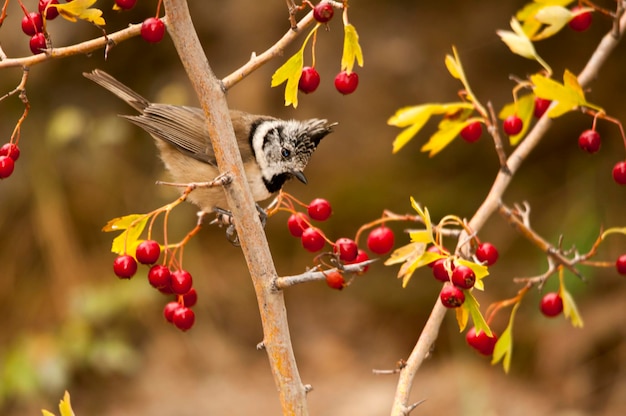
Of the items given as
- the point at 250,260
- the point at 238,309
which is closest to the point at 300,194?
the point at 238,309

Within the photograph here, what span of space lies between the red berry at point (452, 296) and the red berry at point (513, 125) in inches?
28.3

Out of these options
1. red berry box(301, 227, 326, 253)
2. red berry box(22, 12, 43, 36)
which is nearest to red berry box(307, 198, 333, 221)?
red berry box(301, 227, 326, 253)

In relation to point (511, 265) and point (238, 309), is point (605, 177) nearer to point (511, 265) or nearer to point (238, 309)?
point (511, 265)

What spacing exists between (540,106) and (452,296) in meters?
0.96

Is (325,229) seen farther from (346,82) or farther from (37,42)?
(37,42)

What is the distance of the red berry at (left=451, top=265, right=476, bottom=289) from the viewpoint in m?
1.60

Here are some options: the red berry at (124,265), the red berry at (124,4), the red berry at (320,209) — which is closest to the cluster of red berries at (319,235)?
the red berry at (320,209)

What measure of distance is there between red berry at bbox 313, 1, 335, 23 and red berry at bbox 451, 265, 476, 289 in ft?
1.85

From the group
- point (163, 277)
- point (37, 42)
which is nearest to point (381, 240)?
point (163, 277)

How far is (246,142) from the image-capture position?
3.14m

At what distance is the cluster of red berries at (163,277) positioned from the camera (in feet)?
5.79

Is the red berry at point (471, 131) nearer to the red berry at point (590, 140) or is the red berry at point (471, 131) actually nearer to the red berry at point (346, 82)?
the red berry at point (590, 140)

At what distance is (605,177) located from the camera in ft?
14.4

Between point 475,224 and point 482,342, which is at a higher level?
point 475,224
